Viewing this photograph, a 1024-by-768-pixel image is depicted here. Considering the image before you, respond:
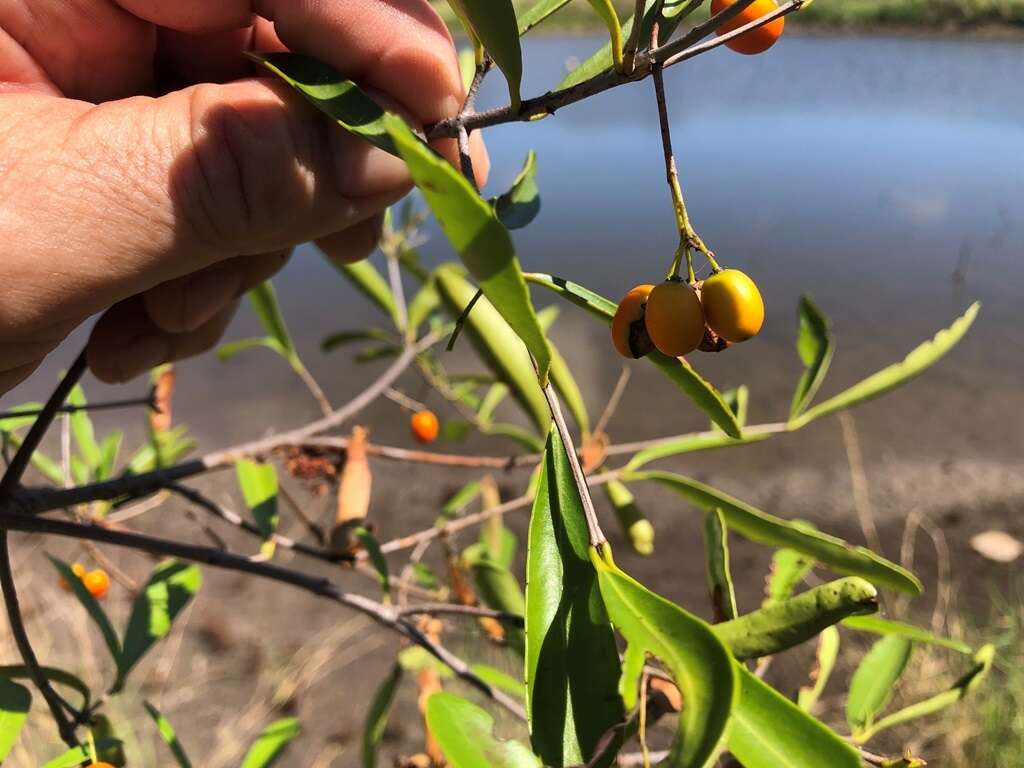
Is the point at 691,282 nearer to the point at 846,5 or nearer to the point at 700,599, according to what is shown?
the point at 700,599

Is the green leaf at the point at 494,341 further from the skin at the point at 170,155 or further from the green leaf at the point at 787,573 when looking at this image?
the green leaf at the point at 787,573

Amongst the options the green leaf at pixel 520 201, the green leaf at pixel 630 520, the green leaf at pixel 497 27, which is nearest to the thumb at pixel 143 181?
the green leaf at pixel 520 201

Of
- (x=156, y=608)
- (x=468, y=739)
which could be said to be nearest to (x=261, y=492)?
(x=156, y=608)

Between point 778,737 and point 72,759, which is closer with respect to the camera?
point 778,737

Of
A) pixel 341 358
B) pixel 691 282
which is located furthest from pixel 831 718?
pixel 341 358

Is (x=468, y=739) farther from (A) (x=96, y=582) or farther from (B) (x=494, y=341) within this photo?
(A) (x=96, y=582)

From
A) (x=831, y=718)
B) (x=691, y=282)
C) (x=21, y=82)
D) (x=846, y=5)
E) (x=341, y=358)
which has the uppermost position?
(x=21, y=82)
